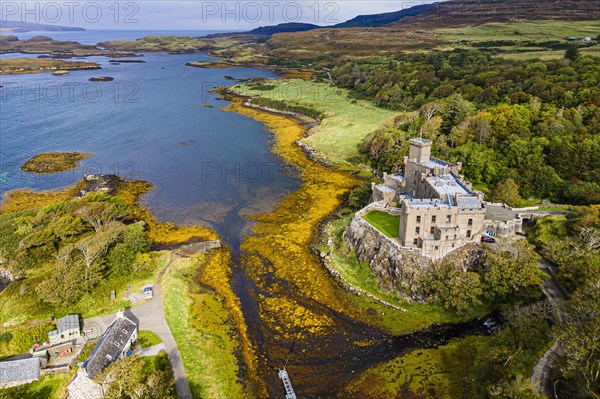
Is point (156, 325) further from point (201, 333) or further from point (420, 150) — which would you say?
point (420, 150)

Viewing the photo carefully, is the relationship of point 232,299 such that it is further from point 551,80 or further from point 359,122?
point 551,80

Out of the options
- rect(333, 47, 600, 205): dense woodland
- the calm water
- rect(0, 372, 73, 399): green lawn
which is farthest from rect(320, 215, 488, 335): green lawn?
rect(0, 372, 73, 399): green lawn

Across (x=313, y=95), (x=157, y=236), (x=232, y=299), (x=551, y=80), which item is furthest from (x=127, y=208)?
(x=313, y=95)

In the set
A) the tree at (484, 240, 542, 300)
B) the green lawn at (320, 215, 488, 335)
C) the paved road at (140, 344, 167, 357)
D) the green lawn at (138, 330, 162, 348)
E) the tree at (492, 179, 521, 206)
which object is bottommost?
the paved road at (140, 344, 167, 357)

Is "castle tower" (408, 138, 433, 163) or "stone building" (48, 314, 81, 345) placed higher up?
"castle tower" (408, 138, 433, 163)

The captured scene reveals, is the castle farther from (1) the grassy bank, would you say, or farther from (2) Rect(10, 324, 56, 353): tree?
(2) Rect(10, 324, 56, 353): tree

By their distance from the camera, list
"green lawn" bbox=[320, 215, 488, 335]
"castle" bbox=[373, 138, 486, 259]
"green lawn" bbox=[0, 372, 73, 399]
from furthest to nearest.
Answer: "castle" bbox=[373, 138, 486, 259]
"green lawn" bbox=[320, 215, 488, 335]
"green lawn" bbox=[0, 372, 73, 399]

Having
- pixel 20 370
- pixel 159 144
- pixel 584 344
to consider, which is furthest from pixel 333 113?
pixel 20 370

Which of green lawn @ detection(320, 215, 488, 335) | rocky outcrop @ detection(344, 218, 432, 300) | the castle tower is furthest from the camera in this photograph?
the castle tower
